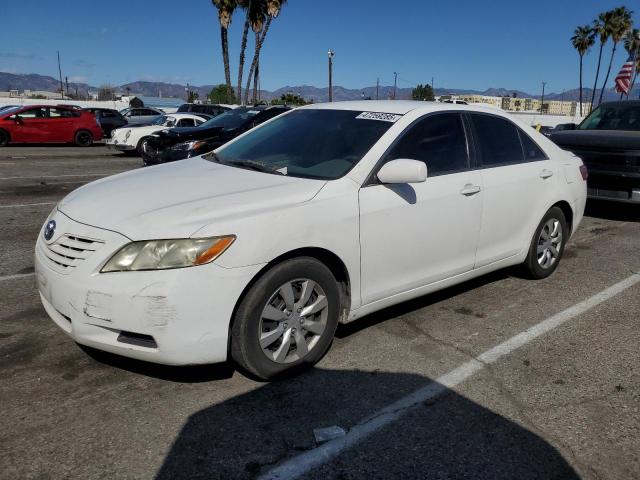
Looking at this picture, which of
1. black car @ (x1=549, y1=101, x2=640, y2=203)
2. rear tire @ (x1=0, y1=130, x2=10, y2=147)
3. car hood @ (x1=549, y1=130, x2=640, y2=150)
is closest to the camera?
black car @ (x1=549, y1=101, x2=640, y2=203)

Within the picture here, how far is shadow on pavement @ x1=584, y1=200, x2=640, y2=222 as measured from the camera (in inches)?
330

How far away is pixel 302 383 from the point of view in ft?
10.4

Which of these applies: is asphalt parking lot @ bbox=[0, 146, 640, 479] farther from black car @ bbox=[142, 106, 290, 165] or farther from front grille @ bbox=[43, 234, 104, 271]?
black car @ bbox=[142, 106, 290, 165]

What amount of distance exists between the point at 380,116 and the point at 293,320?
5.41 ft

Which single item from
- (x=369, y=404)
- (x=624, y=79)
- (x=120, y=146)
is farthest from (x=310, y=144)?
(x=624, y=79)

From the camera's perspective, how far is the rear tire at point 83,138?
2022 cm

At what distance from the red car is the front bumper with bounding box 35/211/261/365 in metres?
18.4

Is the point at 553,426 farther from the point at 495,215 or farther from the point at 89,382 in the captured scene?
the point at 89,382

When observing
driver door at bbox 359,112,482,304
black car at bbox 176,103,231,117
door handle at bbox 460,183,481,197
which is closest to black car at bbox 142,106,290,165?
driver door at bbox 359,112,482,304

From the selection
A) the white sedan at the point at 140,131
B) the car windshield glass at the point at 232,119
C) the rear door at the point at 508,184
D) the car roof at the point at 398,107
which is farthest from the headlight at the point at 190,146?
the white sedan at the point at 140,131

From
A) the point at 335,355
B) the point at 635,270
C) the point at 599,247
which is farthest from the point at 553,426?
the point at 599,247

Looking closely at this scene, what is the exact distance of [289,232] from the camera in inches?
118

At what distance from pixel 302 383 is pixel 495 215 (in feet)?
6.82

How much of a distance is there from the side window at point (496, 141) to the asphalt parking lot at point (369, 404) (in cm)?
116
